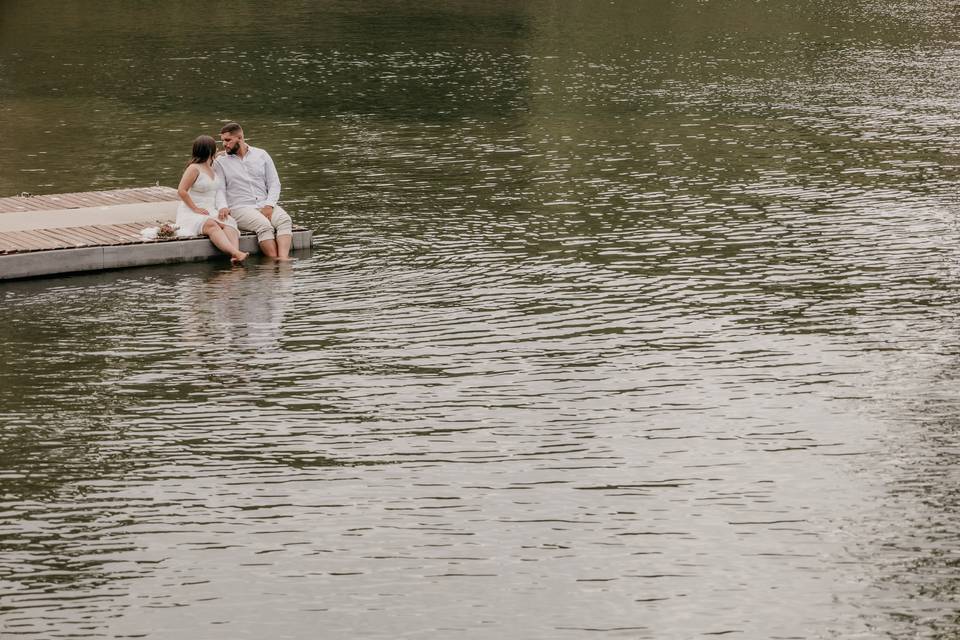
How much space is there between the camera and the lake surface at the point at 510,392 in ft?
27.7

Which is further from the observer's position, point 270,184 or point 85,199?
point 85,199

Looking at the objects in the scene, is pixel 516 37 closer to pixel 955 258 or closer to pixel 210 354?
pixel 955 258

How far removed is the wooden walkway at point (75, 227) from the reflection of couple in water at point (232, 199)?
694 millimetres

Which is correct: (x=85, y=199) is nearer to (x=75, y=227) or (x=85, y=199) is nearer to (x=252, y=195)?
(x=75, y=227)

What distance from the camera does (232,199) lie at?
650 inches

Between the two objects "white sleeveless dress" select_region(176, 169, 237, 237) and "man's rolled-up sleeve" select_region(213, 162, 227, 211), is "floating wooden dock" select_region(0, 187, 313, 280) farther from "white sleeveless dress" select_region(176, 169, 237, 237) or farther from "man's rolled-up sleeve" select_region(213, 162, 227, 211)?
"man's rolled-up sleeve" select_region(213, 162, 227, 211)

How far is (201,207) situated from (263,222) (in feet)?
2.24

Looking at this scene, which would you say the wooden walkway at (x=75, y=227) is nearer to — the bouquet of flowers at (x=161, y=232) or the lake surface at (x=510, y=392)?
the bouquet of flowers at (x=161, y=232)

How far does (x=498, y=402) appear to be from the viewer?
1147 cm

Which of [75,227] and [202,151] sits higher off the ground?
[202,151]

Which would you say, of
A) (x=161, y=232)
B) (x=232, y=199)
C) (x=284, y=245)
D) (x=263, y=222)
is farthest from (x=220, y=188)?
(x=284, y=245)

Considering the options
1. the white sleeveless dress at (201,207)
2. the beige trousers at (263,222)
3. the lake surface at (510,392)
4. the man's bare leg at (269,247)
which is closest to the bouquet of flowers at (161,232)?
the white sleeveless dress at (201,207)

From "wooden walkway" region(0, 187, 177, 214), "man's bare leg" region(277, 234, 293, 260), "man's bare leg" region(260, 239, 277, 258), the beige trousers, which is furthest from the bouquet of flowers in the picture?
"wooden walkway" region(0, 187, 177, 214)

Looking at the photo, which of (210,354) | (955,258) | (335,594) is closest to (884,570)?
(335,594)
